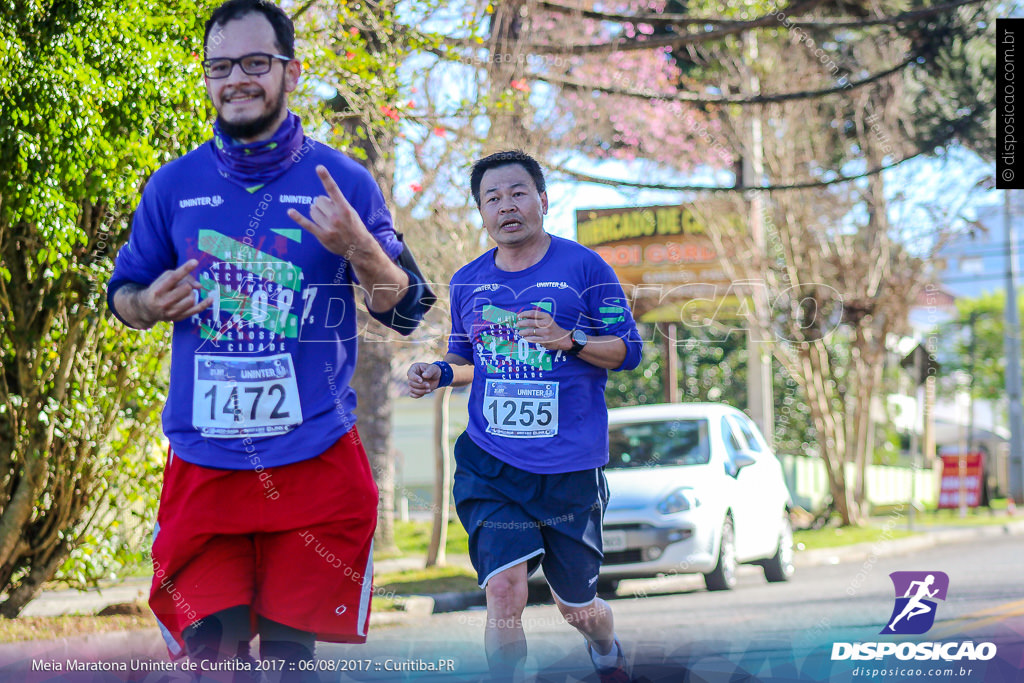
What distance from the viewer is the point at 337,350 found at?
3215 mm

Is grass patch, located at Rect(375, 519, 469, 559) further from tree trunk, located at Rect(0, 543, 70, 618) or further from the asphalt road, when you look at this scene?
tree trunk, located at Rect(0, 543, 70, 618)

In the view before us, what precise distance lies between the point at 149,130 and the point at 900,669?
441cm

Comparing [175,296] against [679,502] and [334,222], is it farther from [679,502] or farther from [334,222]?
[679,502]

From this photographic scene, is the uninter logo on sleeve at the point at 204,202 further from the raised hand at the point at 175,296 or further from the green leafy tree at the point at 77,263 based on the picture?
the green leafy tree at the point at 77,263

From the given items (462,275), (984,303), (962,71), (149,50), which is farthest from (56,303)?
(984,303)

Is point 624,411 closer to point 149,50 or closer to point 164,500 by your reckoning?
point 149,50

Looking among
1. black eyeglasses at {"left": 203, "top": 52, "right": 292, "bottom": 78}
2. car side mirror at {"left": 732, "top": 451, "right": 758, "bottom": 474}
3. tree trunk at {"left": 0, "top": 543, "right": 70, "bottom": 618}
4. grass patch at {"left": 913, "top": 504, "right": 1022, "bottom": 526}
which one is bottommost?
grass patch at {"left": 913, "top": 504, "right": 1022, "bottom": 526}

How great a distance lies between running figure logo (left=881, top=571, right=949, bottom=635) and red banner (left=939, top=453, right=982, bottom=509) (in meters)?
19.4

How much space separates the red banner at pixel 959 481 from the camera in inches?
909

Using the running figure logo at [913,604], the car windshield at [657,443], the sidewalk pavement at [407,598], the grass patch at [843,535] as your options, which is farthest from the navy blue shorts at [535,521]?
the grass patch at [843,535]

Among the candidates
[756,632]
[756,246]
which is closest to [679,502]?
[756,632]

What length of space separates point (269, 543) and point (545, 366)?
1.41 meters

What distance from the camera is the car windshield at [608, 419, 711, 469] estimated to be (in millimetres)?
9516

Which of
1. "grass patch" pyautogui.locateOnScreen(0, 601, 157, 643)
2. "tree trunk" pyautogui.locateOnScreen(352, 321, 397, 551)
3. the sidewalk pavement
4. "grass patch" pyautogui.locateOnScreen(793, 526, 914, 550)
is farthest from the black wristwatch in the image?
"grass patch" pyautogui.locateOnScreen(793, 526, 914, 550)
